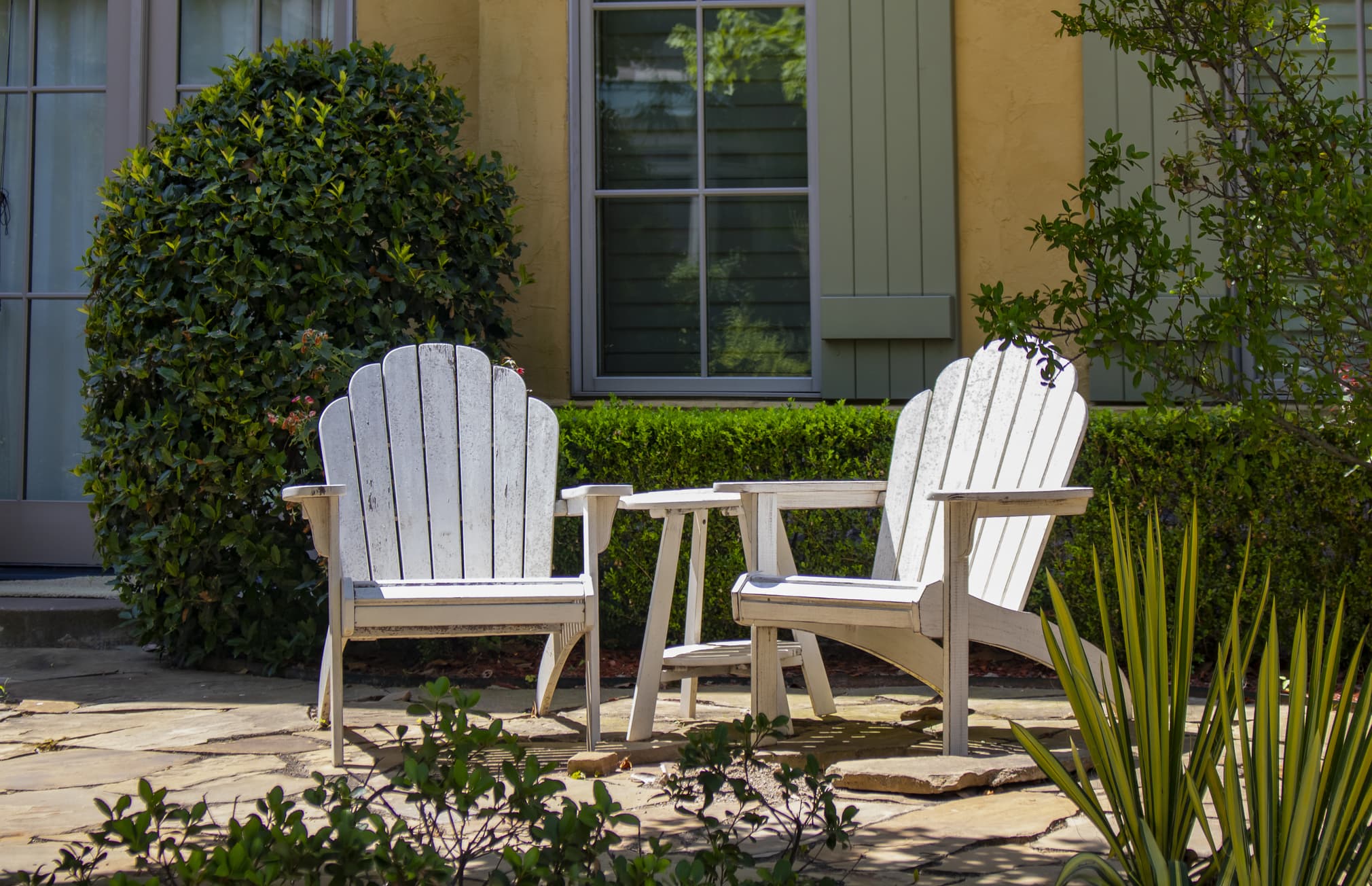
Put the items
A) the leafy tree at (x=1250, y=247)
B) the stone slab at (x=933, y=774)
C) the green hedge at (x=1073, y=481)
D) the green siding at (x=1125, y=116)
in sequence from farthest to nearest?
the green siding at (x=1125, y=116) < the green hedge at (x=1073, y=481) < the stone slab at (x=933, y=774) < the leafy tree at (x=1250, y=247)

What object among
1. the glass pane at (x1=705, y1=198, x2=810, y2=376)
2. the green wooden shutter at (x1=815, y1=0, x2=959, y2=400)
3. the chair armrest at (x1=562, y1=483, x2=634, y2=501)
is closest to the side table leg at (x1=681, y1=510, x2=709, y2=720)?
the chair armrest at (x1=562, y1=483, x2=634, y2=501)

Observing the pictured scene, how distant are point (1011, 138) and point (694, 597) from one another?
234 centimetres

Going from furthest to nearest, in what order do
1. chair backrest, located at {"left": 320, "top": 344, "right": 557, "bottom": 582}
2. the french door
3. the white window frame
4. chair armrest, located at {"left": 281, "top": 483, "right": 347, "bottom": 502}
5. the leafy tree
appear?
the french door < the white window frame < chair backrest, located at {"left": 320, "top": 344, "right": 557, "bottom": 582} < chair armrest, located at {"left": 281, "top": 483, "right": 347, "bottom": 502} < the leafy tree

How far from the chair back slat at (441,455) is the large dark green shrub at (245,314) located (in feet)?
1.62

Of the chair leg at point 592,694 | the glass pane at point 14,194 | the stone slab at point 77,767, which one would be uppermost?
the glass pane at point 14,194

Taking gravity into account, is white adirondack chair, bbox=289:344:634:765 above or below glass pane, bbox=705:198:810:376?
below

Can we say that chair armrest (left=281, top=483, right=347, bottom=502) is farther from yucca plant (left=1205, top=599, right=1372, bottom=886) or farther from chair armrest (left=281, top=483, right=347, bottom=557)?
yucca plant (left=1205, top=599, right=1372, bottom=886)

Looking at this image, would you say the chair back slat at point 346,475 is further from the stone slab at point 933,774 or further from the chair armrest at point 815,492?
the stone slab at point 933,774

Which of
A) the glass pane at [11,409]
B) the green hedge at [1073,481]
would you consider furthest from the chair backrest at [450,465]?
the glass pane at [11,409]

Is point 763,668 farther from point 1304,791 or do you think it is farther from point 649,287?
point 649,287

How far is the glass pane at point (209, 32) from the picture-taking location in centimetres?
545

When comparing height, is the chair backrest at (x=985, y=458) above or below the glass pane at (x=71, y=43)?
below

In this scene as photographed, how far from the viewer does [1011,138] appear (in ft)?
15.8

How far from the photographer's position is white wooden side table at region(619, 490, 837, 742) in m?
3.24
